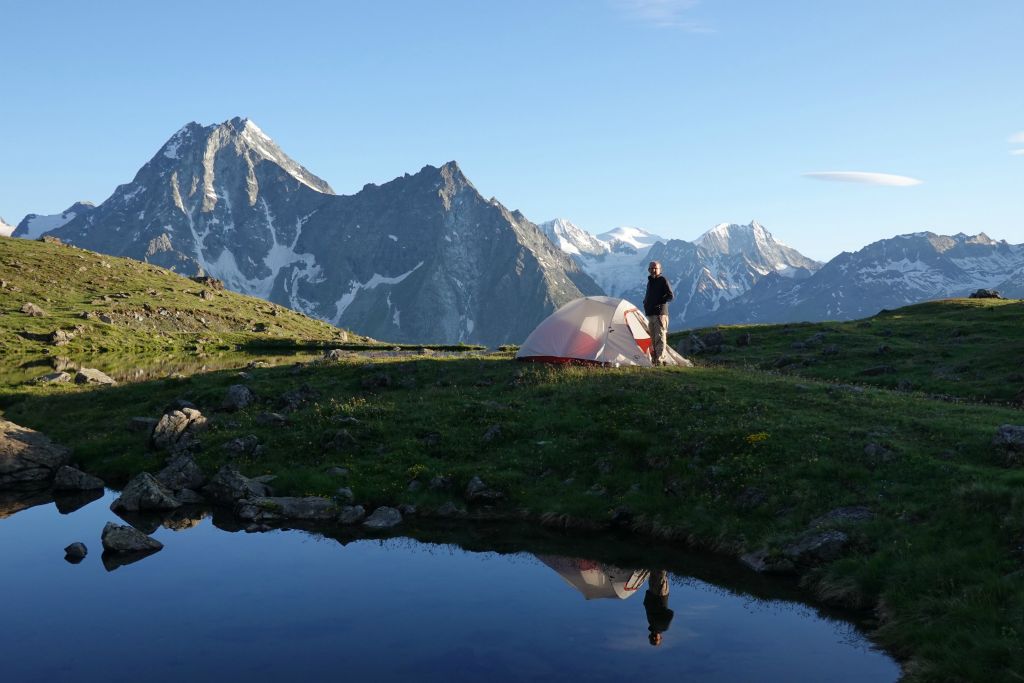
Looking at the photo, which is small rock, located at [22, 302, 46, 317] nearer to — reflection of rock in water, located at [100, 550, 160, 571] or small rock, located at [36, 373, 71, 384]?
small rock, located at [36, 373, 71, 384]

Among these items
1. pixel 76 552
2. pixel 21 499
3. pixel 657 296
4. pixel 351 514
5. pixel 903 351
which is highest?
pixel 657 296

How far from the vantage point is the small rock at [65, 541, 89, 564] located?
23156 millimetres

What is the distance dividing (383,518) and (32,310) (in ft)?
213

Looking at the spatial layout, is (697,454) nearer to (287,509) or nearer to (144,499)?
(287,509)

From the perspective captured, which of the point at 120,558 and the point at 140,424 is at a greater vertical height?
the point at 140,424

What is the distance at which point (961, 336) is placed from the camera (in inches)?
2231

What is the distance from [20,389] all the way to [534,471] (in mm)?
36081

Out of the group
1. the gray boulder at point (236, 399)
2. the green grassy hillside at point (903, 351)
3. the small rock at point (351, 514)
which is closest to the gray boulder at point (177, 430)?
the gray boulder at point (236, 399)

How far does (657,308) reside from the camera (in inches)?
1523

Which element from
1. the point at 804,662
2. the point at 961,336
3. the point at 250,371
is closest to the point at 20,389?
the point at 250,371

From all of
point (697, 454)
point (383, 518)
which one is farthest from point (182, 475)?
point (697, 454)

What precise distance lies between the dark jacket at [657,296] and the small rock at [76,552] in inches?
1047

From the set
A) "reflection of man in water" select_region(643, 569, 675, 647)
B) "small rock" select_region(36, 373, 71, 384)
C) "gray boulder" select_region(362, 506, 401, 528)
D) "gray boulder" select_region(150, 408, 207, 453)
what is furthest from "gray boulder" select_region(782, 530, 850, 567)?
"small rock" select_region(36, 373, 71, 384)

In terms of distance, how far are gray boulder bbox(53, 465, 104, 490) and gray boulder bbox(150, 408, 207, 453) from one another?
294cm
